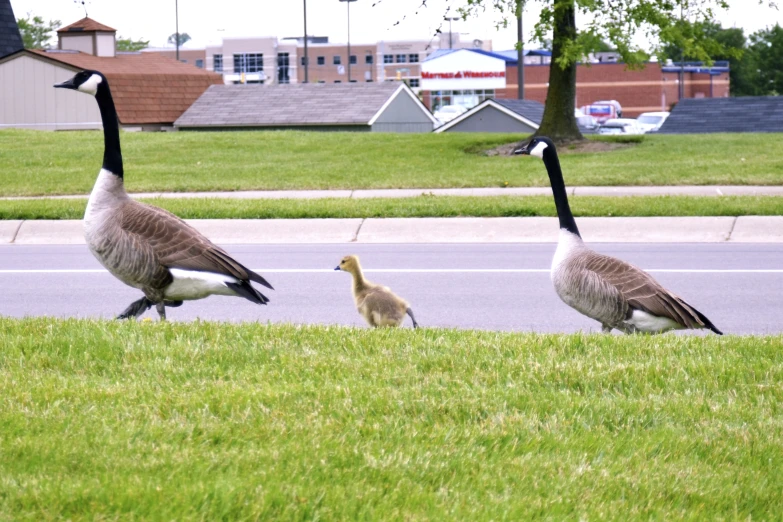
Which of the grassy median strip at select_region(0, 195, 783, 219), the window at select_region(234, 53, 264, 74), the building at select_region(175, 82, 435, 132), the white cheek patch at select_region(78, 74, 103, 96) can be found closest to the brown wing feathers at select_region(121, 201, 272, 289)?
the white cheek patch at select_region(78, 74, 103, 96)

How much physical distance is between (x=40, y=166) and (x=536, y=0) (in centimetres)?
1051

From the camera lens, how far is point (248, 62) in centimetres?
13512

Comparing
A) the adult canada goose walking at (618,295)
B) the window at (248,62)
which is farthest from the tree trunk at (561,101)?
the window at (248,62)

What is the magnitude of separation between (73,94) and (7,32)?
239 inches

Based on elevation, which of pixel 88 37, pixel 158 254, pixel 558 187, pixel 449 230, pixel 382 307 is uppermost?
pixel 88 37

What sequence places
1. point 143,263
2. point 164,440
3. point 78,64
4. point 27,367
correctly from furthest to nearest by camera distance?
point 78,64
point 143,263
point 27,367
point 164,440

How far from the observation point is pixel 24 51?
135 ft

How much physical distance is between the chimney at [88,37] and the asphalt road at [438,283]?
34.3 meters

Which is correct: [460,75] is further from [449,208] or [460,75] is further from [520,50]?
[449,208]

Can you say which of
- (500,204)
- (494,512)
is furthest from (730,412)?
(500,204)

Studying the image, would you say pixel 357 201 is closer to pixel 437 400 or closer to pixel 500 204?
pixel 500 204

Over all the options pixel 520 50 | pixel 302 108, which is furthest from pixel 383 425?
pixel 302 108

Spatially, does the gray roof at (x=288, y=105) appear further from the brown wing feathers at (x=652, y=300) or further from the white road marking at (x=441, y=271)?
the brown wing feathers at (x=652, y=300)

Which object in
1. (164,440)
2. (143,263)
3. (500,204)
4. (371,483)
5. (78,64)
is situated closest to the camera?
(371,483)
